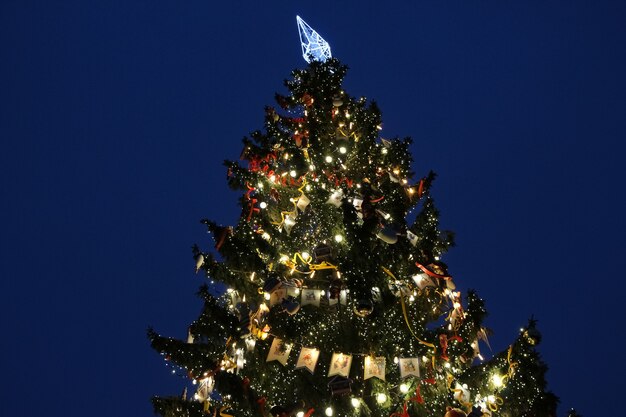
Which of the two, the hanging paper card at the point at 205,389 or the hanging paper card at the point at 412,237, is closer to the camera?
the hanging paper card at the point at 205,389

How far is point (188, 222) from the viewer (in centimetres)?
7375

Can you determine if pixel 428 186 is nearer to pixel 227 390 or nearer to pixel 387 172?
pixel 387 172

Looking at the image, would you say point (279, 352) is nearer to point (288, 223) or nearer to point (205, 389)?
point (205, 389)

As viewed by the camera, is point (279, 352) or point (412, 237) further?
point (412, 237)

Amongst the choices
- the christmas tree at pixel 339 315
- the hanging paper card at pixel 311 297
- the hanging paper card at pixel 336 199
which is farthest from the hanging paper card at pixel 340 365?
the hanging paper card at pixel 336 199

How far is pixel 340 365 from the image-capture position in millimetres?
4785

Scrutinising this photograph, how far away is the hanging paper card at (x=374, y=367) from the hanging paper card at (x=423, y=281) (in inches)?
44.1

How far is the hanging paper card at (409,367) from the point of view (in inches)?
184

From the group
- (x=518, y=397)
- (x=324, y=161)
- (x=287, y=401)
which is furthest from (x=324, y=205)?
(x=518, y=397)

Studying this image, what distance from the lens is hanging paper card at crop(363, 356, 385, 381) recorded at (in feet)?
15.5

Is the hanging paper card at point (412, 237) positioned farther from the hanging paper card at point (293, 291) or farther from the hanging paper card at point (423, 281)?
the hanging paper card at point (293, 291)

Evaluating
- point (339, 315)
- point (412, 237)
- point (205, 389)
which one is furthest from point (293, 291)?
point (412, 237)

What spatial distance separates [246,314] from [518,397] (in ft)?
9.82

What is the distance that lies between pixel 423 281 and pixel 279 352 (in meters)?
1.93
